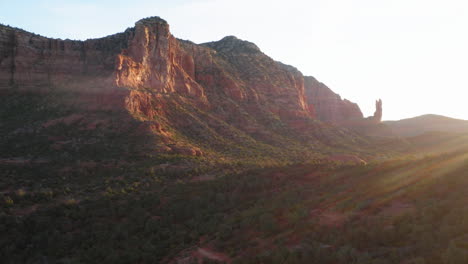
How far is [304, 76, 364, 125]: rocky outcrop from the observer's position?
343 ft

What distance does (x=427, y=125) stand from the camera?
4663 inches

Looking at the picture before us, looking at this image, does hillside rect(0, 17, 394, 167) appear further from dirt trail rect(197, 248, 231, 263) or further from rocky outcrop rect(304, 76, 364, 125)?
rocky outcrop rect(304, 76, 364, 125)

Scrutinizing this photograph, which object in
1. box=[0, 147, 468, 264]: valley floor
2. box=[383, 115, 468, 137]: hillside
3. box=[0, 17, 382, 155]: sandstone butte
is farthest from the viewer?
box=[383, 115, 468, 137]: hillside

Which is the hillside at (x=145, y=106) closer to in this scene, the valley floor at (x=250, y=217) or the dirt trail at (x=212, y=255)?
the valley floor at (x=250, y=217)

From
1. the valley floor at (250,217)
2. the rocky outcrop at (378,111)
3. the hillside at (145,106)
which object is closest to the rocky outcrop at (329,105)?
the rocky outcrop at (378,111)

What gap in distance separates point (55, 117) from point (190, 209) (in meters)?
27.8

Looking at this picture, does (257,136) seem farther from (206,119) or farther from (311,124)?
(311,124)

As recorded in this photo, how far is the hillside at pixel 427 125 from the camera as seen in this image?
4284 inches

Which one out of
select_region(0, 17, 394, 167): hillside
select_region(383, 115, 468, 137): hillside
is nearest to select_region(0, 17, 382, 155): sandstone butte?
select_region(0, 17, 394, 167): hillside

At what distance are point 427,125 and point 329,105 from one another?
38.7m

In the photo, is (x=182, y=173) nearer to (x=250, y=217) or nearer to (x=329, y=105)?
(x=250, y=217)

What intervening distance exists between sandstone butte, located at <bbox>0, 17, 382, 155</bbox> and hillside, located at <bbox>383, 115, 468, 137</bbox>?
5568 centimetres

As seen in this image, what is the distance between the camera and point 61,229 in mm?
17391

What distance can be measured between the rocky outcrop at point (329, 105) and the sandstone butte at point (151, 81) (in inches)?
1307
